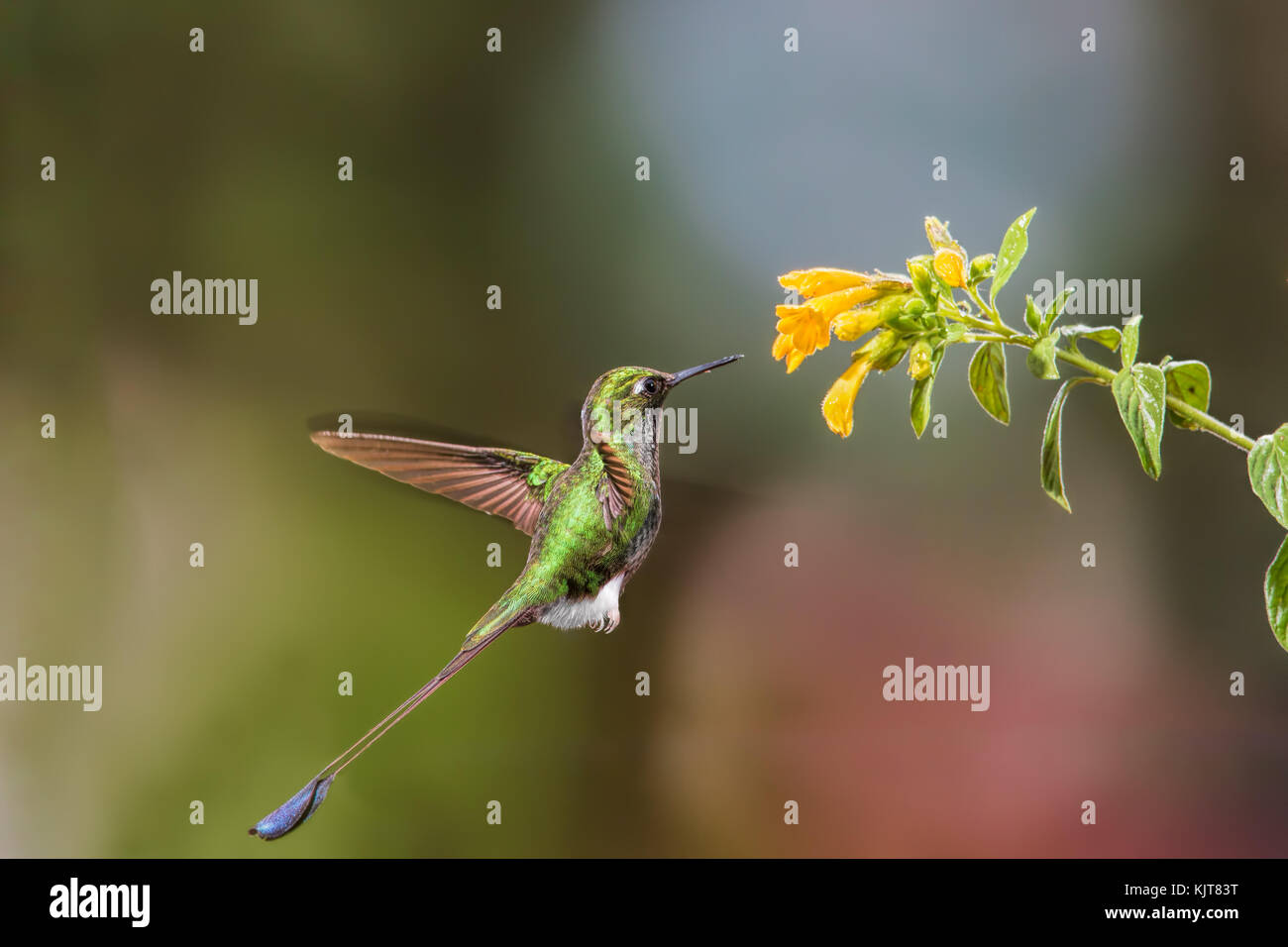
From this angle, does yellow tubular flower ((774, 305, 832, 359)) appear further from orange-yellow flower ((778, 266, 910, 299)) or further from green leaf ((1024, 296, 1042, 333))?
green leaf ((1024, 296, 1042, 333))

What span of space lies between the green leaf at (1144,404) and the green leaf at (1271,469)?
0.04 meters

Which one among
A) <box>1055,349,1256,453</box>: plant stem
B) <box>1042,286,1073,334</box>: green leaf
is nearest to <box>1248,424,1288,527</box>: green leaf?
<box>1055,349,1256,453</box>: plant stem

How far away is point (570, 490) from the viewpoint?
79 centimetres

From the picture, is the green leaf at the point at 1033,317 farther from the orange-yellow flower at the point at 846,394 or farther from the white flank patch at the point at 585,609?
the white flank patch at the point at 585,609

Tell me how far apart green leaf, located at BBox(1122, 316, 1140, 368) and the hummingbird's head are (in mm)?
254

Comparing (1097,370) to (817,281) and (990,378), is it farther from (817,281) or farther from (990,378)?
(817,281)

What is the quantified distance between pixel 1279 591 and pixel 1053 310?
0.57 feet

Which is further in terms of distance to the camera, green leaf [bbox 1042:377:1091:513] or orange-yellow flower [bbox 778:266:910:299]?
orange-yellow flower [bbox 778:266:910:299]

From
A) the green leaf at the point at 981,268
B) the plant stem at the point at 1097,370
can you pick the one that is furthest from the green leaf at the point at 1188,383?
the green leaf at the point at 981,268

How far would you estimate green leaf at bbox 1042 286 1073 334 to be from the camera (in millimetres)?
532

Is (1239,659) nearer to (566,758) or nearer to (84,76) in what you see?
(566,758)

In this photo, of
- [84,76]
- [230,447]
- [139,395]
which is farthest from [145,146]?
[230,447]

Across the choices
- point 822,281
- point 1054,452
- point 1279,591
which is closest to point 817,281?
point 822,281

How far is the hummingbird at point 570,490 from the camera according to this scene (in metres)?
0.68
